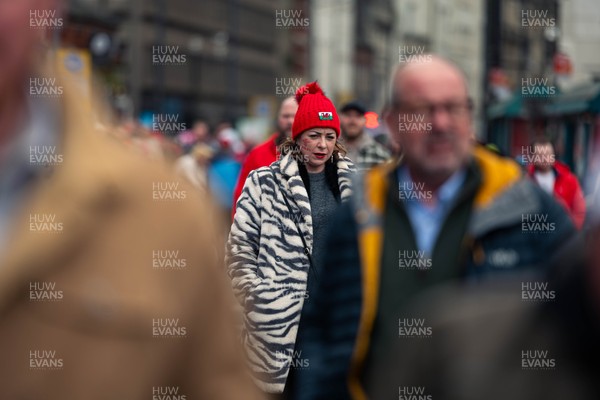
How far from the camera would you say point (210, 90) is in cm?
7288

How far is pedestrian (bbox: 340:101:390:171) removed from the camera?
9.23m

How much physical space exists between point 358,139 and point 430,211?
6.02 m

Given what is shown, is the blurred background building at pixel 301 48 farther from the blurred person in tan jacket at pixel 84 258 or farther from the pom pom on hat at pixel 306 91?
the blurred person in tan jacket at pixel 84 258

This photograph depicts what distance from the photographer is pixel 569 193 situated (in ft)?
32.3

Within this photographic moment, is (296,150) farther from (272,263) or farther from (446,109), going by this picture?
(446,109)

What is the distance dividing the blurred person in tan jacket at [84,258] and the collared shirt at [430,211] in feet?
6.17

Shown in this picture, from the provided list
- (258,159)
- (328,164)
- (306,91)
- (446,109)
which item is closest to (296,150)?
(328,164)

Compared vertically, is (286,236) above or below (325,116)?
below

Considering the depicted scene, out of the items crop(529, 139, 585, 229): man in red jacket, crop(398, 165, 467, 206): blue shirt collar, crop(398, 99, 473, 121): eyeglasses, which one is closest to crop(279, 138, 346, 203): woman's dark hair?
crop(398, 99, 473, 121): eyeglasses

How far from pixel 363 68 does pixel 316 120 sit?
258 feet

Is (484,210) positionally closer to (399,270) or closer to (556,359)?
(399,270)

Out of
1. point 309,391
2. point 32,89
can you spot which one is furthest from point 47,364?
point 309,391

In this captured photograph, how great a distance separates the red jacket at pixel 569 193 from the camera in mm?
9727

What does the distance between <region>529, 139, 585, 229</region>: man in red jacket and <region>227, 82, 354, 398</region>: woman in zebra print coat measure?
13.3ft
